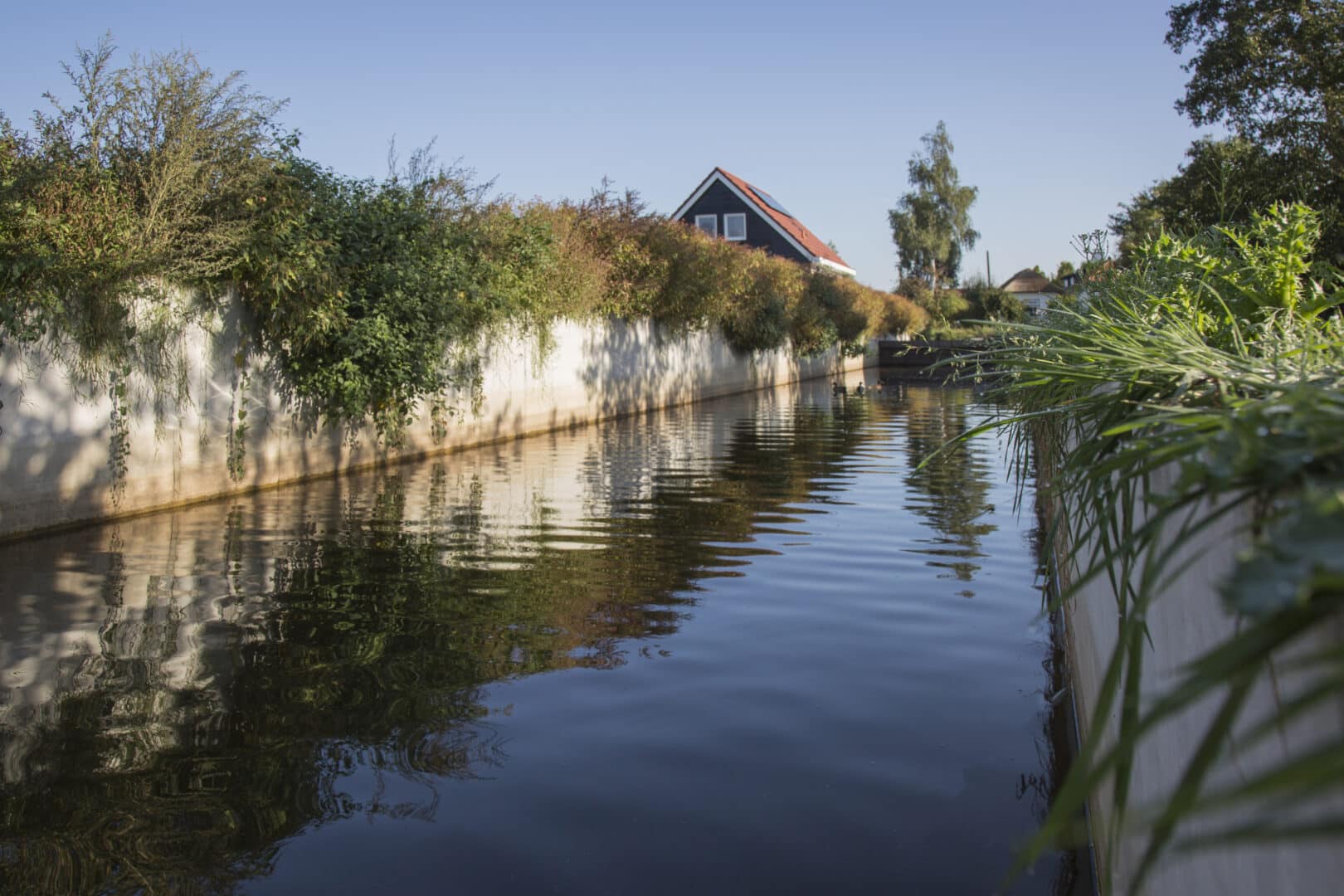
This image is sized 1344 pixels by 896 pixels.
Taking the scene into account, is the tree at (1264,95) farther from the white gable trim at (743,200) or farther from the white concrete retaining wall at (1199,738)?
the white gable trim at (743,200)

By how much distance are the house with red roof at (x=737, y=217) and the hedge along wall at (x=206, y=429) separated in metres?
30.3

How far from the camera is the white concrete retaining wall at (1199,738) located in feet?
3.74

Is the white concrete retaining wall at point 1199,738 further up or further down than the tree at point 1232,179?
further down

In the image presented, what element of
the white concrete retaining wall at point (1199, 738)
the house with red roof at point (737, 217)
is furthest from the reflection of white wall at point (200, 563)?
the house with red roof at point (737, 217)

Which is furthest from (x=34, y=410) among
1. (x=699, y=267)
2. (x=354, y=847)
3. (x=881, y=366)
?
(x=881, y=366)

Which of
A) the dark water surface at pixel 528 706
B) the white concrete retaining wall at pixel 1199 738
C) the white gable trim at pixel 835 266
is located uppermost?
the white gable trim at pixel 835 266

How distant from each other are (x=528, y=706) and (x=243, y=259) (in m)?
8.61

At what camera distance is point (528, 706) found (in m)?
5.22

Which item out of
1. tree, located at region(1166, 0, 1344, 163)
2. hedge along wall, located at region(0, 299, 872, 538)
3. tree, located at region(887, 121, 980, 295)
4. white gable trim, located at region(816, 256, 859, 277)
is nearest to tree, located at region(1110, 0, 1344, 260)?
tree, located at region(1166, 0, 1344, 163)

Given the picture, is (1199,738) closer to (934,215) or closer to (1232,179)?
(1232,179)

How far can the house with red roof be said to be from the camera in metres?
51.2

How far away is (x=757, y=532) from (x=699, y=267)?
60.1 ft

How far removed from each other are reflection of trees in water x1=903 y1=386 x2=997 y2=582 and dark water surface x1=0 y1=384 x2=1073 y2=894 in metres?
0.10

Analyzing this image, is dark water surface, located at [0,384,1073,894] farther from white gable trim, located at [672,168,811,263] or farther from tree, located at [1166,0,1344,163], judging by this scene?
white gable trim, located at [672,168,811,263]
